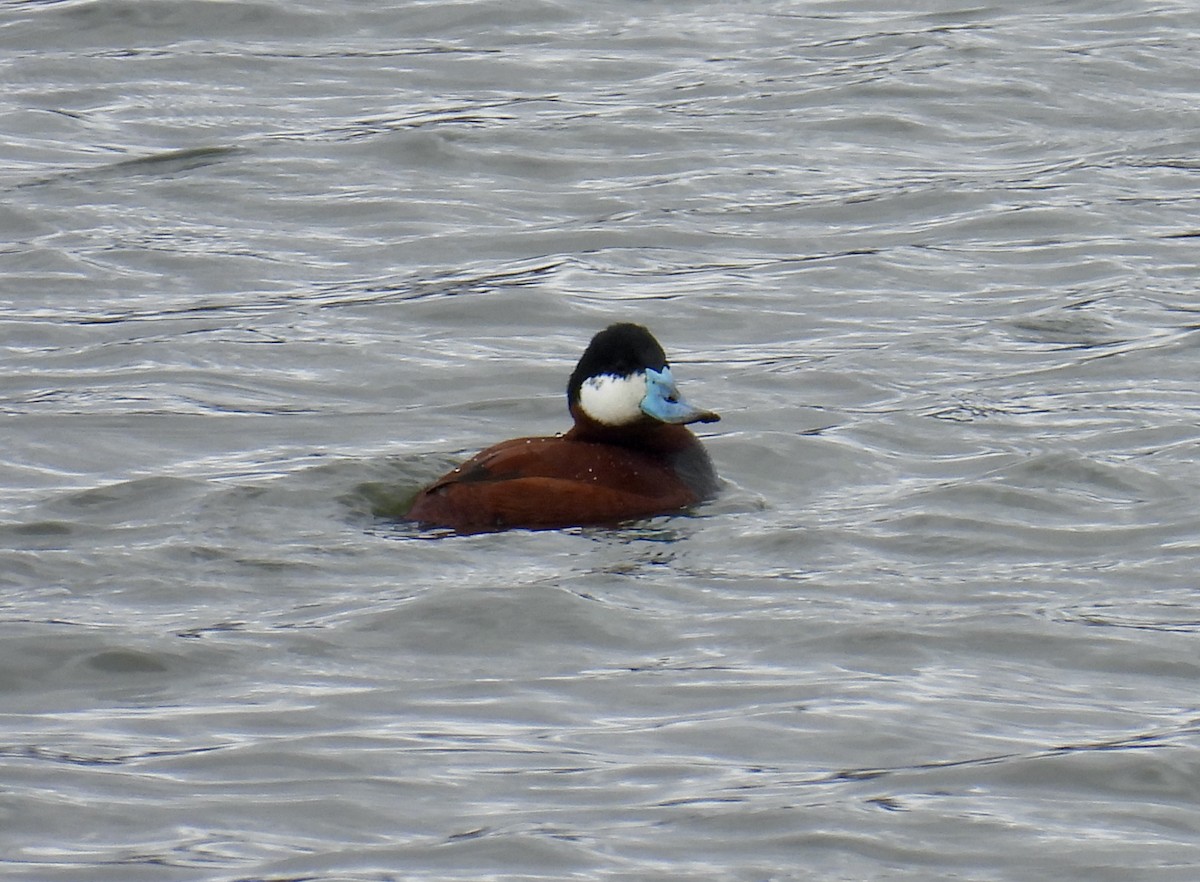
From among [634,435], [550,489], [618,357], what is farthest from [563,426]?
[550,489]

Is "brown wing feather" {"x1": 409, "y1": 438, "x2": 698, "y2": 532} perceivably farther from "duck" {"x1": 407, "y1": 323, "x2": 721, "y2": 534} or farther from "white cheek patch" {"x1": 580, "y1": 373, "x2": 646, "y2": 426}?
"white cheek patch" {"x1": 580, "y1": 373, "x2": 646, "y2": 426}

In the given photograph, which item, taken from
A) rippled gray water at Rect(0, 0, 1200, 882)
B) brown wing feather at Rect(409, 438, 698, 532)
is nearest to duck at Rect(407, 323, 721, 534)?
brown wing feather at Rect(409, 438, 698, 532)

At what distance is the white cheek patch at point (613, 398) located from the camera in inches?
348

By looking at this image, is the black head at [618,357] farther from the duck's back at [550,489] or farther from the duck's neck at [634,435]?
the duck's back at [550,489]

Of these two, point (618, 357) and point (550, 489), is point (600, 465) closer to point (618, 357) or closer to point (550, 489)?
point (550, 489)

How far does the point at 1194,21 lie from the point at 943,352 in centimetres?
742

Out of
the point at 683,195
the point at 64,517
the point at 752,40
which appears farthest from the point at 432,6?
the point at 64,517

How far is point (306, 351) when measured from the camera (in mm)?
11156

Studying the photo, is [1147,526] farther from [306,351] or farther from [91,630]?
[306,351]

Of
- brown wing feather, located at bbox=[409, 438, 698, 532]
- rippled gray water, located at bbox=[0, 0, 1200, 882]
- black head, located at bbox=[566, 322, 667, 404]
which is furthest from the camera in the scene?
black head, located at bbox=[566, 322, 667, 404]

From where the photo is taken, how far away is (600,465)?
339 inches

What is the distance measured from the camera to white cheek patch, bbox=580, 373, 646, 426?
8828 mm

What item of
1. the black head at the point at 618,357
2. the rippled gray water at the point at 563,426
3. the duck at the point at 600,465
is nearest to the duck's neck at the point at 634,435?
Result: the duck at the point at 600,465

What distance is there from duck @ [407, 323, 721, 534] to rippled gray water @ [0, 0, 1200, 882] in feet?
0.49
